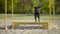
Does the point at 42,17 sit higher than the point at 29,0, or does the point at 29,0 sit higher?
the point at 29,0

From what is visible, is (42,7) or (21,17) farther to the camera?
(21,17)

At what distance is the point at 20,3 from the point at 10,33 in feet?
29.4

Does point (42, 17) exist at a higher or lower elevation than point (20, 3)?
lower

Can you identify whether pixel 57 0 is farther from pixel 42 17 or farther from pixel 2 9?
pixel 2 9

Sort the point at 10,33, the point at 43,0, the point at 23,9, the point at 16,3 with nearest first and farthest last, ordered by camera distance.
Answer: the point at 10,33
the point at 43,0
the point at 16,3
the point at 23,9

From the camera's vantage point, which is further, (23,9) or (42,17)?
(42,17)

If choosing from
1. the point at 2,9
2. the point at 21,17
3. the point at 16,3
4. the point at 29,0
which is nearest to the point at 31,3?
the point at 29,0

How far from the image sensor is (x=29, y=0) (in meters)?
18.0

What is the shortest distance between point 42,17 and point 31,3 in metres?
5.64

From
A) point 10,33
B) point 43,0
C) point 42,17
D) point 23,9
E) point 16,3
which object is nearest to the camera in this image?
point 10,33

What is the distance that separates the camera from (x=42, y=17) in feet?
76.7

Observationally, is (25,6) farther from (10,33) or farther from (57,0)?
(10,33)

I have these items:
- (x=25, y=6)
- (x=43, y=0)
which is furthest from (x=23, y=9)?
(x=43, y=0)

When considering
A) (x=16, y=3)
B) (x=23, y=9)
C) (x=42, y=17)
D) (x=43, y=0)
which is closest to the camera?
(x=43, y=0)
